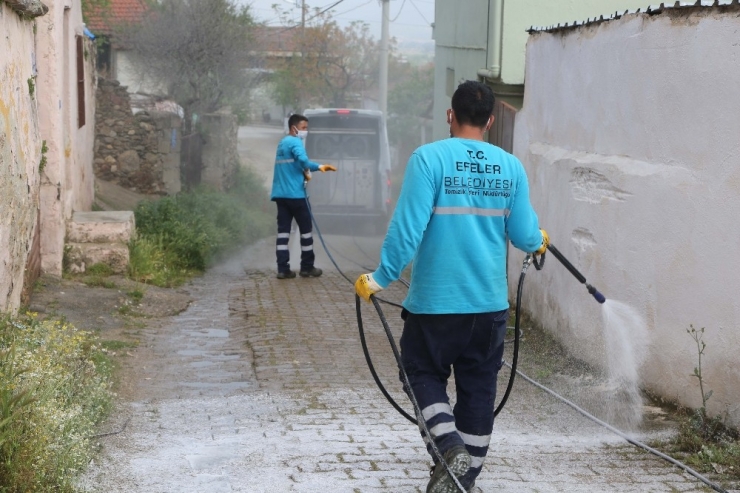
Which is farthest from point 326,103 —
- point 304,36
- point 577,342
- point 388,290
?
point 577,342

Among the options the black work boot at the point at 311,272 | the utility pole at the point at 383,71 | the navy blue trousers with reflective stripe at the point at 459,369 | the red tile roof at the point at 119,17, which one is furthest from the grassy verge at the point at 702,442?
the red tile roof at the point at 119,17

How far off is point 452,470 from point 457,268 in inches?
35.3

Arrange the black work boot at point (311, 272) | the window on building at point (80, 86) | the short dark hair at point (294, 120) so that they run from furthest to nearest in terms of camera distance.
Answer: the window on building at point (80, 86)
the black work boot at point (311, 272)
the short dark hair at point (294, 120)

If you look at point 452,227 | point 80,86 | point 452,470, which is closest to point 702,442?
point 452,470

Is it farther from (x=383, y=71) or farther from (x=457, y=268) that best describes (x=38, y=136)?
(x=383, y=71)

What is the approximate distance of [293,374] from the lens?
7.23 meters

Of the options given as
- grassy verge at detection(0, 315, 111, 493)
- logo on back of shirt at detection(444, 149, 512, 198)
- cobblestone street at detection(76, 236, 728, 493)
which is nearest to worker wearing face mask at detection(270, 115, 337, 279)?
cobblestone street at detection(76, 236, 728, 493)

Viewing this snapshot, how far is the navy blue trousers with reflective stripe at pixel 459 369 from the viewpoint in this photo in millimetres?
4535

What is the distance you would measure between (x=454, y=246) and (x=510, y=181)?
41 centimetres

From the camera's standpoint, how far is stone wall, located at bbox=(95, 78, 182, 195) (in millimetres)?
19252

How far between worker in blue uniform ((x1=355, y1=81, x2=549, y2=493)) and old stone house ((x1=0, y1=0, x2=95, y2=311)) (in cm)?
352

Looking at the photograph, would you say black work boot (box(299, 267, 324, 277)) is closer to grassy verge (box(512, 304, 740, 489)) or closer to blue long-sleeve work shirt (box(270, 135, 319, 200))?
blue long-sleeve work shirt (box(270, 135, 319, 200))

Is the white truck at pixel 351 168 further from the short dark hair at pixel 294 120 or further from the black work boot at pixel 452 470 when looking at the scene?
the black work boot at pixel 452 470

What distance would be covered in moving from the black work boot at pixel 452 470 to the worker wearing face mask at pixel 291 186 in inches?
306
